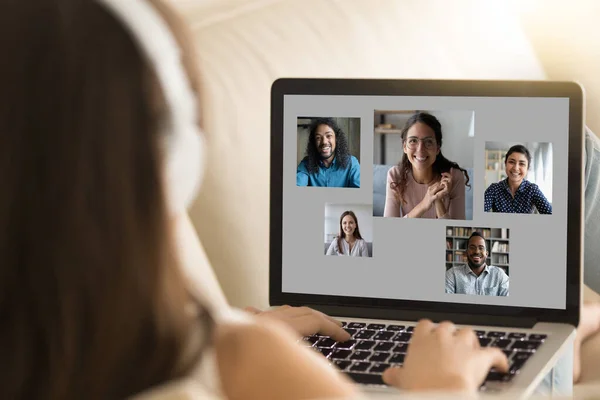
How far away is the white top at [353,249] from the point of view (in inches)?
39.2

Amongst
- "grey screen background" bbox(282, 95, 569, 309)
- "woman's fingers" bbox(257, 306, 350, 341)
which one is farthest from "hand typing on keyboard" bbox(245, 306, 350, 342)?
"grey screen background" bbox(282, 95, 569, 309)

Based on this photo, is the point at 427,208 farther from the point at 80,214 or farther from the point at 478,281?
the point at 80,214

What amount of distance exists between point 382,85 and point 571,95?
8.2 inches

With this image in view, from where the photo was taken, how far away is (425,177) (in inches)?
37.9

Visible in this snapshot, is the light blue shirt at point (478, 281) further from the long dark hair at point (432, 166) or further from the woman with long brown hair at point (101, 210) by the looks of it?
the woman with long brown hair at point (101, 210)

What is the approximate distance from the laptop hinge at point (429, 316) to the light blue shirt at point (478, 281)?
3 centimetres

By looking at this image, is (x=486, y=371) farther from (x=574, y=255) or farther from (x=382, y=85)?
(x=382, y=85)

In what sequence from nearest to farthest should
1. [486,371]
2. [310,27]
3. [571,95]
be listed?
1. [486,371]
2. [571,95]
3. [310,27]

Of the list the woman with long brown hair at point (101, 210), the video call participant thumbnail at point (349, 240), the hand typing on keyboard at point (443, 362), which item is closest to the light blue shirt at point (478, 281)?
the video call participant thumbnail at point (349, 240)

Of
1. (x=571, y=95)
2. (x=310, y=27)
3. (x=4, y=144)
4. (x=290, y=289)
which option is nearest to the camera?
(x=4, y=144)

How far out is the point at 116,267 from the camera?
39 centimetres

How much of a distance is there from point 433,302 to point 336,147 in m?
0.21

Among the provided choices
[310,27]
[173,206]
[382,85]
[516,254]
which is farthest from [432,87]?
[173,206]

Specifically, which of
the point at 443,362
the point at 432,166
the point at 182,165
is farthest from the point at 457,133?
the point at 182,165
